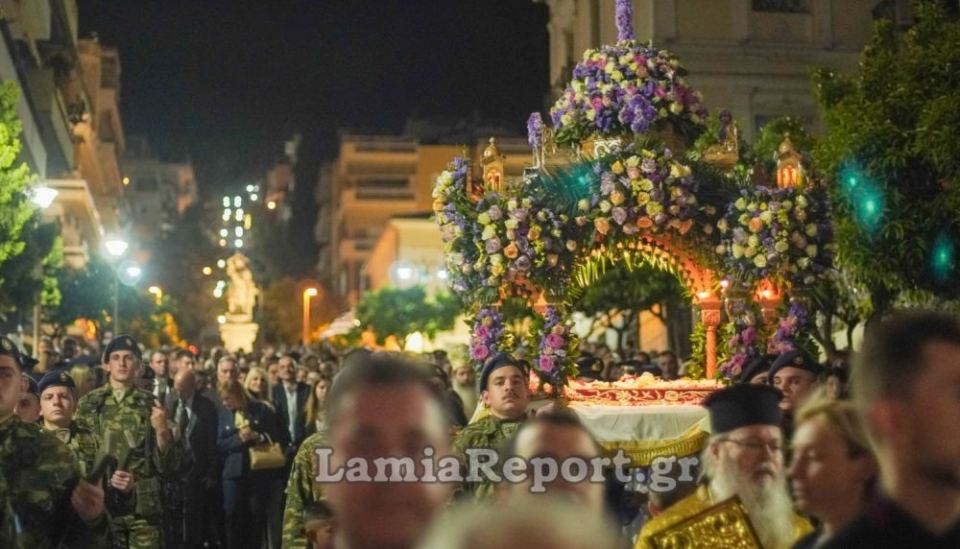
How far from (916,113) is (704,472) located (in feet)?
60.3

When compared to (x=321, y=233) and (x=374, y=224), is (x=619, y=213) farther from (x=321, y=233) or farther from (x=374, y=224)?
(x=321, y=233)

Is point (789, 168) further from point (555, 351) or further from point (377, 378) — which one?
point (377, 378)

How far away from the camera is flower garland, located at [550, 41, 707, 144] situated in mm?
13992

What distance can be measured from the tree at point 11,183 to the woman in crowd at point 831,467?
22143 millimetres

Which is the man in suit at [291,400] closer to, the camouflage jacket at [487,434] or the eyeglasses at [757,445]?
the camouflage jacket at [487,434]

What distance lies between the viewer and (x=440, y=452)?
12.1ft

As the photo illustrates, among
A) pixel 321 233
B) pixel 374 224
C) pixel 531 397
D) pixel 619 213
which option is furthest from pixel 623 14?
pixel 321 233

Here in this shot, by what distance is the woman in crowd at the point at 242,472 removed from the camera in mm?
16031

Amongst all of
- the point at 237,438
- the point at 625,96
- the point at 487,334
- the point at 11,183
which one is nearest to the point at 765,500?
the point at 487,334

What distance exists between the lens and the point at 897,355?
3.52 m

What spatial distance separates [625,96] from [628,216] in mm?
1276

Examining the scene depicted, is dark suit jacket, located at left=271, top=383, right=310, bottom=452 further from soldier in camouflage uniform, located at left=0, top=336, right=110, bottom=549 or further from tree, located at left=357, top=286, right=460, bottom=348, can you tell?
tree, located at left=357, top=286, right=460, bottom=348

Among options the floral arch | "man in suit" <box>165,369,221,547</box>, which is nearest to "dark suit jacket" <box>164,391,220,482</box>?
"man in suit" <box>165,369,221,547</box>

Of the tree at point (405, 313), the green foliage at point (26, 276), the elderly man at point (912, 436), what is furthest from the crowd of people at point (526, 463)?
the tree at point (405, 313)
